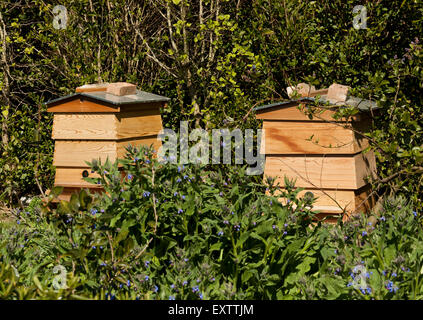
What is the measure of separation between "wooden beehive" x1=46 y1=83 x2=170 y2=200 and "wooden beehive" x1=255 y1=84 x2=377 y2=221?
1.29m

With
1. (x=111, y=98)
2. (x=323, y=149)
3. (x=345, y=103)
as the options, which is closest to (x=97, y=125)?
(x=111, y=98)

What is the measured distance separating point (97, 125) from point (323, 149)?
2.17m

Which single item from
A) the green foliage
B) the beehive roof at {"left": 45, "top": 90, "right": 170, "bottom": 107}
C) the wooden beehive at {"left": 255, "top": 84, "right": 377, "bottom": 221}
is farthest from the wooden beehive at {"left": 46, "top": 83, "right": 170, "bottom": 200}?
the green foliage

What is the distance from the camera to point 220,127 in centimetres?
587

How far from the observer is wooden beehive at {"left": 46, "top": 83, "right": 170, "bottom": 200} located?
5.22 meters

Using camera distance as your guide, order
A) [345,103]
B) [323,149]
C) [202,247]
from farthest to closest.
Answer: [323,149], [345,103], [202,247]

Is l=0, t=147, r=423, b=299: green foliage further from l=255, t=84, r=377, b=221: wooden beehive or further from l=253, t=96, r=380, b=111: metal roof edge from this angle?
l=253, t=96, r=380, b=111: metal roof edge

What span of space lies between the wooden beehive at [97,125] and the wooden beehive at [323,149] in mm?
1295

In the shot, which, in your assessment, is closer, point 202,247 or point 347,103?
point 202,247

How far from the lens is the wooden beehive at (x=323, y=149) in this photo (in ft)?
14.8

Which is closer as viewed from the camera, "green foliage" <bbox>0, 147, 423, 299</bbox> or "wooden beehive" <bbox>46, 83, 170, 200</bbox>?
"green foliage" <bbox>0, 147, 423, 299</bbox>

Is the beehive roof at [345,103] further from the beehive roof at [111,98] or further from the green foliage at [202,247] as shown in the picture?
the beehive roof at [111,98]

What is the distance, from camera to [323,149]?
181 inches

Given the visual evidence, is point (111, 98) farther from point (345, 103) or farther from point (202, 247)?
point (202, 247)
